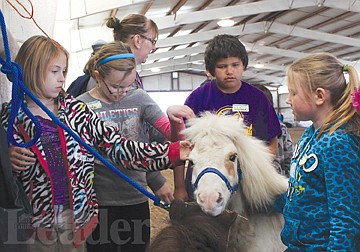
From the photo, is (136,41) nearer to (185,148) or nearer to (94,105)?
(94,105)

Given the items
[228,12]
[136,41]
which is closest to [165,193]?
[136,41]

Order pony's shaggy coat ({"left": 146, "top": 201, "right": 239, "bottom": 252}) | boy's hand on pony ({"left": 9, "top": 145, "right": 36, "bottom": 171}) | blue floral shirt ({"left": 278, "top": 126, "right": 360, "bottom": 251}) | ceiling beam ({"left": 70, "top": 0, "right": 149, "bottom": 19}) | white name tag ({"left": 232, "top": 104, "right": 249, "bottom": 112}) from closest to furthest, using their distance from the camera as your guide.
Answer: pony's shaggy coat ({"left": 146, "top": 201, "right": 239, "bottom": 252})
blue floral shirt ({"left": 278, "top": 126, "right": 360, "bottom": 251})
boy's hand on pony ({"left": 9, "top": 145, "right": 36, "bottom": 171})
white name tag ({"left": 232, "top": 104, "right": 249, "bottom": 112})
ceiling beam ({"left": 70, "top": 0, "right": 149, "bottom": 19})

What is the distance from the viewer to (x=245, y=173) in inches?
58.0

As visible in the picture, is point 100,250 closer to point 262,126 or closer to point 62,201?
point 62,201

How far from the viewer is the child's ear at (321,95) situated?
1.26 m

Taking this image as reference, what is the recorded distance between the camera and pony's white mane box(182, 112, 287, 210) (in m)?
1.45

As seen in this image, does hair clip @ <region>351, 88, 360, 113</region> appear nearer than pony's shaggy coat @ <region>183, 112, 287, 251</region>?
Yes

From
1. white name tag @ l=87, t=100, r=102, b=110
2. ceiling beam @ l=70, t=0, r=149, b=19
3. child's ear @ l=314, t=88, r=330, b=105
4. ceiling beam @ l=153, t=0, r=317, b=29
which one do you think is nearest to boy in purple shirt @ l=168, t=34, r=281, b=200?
white name tag @ l=87, t=100, r=102, b=110

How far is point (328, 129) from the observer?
1204mm

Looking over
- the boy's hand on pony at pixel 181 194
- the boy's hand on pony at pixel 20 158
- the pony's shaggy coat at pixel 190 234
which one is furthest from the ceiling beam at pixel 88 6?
the pony's shaggy coat at pixel 190 234

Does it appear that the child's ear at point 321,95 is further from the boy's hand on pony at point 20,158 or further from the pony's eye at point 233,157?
the boy's hand on pony at point 20,158

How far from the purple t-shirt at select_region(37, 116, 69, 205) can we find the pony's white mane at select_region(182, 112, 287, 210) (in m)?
0.46

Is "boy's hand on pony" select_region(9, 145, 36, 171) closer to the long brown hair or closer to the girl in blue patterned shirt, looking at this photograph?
the girl in blue patterned shirt

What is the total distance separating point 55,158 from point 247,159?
26.9 inches
